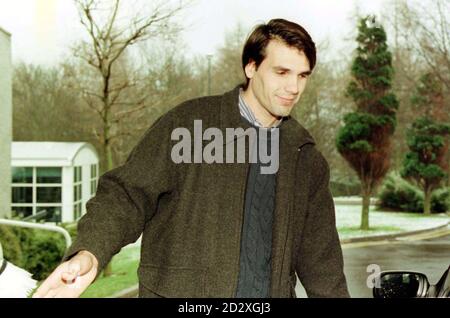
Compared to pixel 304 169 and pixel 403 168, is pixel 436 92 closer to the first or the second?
pixel 403 168

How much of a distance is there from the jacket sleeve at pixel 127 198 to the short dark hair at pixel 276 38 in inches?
10.8

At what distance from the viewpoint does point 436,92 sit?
21.6 ft

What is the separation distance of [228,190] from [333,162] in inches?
256

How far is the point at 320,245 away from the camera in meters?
Answer: 1.38

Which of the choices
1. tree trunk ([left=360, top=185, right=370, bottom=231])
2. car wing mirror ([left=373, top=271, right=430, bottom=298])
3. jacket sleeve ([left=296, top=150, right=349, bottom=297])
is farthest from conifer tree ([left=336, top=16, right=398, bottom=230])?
car wing mirror ([left=373, top=271, right=430, bottom=298])

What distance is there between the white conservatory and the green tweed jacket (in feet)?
17.5

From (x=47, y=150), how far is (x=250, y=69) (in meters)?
5.63

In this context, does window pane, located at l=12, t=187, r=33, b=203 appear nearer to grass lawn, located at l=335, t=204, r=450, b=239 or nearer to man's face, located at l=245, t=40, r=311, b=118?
grass lawn, located at l=335, t=204, r=450, b=239

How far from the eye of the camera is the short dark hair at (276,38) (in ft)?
4.39

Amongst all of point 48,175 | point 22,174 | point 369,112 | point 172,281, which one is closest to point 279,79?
point 172,281

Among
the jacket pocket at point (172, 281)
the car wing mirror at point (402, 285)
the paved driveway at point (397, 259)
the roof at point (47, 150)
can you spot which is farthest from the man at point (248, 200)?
the roof at point (47, 150)

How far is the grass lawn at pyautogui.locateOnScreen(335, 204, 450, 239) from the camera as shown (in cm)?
709
